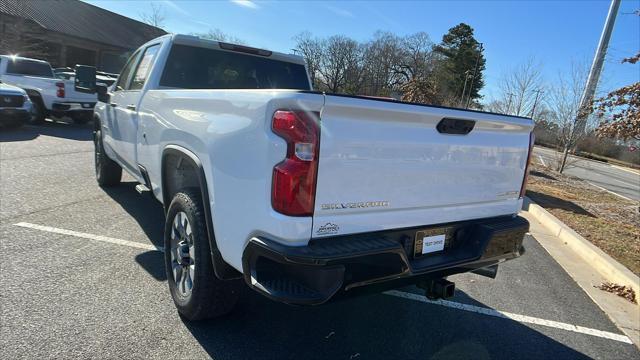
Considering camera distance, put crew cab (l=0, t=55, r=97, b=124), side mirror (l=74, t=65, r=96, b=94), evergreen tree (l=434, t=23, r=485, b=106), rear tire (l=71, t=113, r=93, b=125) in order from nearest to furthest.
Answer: side mirror (l=74, t=65, r=96, b=94)
crew cab (l=0, t=55, r=97, b=124)
rear tire (l=71, t=113, r=93, b=125)
evergreen tree (l=434, t=23, r=485, b=106)

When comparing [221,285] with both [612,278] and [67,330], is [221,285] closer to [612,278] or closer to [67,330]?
[67,330]

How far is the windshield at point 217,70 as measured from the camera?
4270mm

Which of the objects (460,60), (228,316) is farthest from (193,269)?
(460,60)

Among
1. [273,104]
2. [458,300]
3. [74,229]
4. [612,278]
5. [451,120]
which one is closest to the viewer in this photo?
[273,104]

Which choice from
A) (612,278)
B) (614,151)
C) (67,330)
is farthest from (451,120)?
(614,151)

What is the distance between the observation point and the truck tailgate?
7.25 ft

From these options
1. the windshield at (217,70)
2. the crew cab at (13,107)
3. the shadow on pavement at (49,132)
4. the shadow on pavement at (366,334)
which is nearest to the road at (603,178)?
the shadow on pavement at (366,334)

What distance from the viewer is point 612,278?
5.04 metres

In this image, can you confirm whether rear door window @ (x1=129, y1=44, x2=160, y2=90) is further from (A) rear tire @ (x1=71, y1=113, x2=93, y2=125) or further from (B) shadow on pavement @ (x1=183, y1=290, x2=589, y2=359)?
(A) rear tire @ (x1=71, y1=113, x2=93, y2=125)

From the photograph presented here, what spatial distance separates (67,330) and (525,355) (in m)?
3.24

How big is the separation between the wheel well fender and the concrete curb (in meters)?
4.32

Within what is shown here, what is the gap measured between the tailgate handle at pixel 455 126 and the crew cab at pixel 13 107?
12456 millimetres

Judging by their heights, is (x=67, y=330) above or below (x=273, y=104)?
below

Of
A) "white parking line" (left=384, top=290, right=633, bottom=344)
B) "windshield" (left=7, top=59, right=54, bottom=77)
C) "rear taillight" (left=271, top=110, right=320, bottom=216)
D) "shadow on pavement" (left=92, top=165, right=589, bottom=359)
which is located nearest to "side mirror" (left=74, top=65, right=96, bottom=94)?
"shadow on pavement" (left=92, top=165, right=589, bottom=359)
